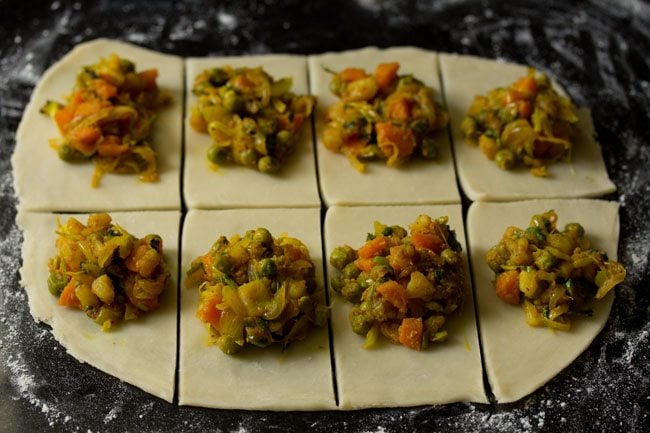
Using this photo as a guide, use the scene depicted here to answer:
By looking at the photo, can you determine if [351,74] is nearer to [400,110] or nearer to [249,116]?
[400,110]

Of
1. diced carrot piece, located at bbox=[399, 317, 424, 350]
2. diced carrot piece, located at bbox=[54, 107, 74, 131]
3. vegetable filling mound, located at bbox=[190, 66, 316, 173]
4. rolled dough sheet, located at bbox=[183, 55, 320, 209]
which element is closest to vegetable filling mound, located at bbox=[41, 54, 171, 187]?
diced carrot piece, located at bbox=[54, 107, 74, 131]

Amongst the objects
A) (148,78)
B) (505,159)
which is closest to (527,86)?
(505,159)

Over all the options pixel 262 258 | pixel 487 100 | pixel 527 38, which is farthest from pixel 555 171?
pixel 262 258

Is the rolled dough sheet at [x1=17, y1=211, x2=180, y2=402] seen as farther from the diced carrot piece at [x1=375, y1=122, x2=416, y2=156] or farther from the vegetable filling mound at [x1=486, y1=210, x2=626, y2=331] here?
the vegetable filling mound at [x1=486, y1=210, x2=626, y2=331]

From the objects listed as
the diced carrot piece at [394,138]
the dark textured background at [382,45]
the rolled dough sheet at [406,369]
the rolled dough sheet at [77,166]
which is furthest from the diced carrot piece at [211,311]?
the diced carrot piece at [394,138]

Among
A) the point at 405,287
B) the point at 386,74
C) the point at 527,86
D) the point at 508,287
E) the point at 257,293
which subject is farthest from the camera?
the point at 386,74

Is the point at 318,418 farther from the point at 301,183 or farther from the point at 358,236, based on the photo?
the point at 301,183
